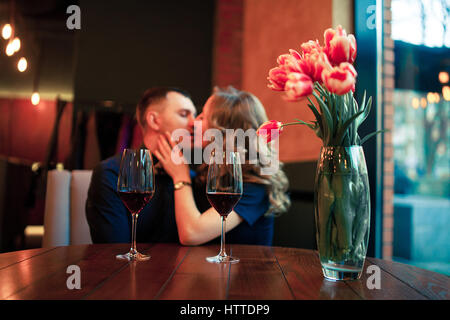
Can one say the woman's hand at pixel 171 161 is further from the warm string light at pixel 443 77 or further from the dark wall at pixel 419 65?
the warm string light at pixel 443 77

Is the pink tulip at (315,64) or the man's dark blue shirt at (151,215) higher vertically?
the pink tulip at (315,64)

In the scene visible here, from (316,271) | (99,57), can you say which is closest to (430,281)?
(316,271)

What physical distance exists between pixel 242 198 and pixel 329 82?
0.78 meters

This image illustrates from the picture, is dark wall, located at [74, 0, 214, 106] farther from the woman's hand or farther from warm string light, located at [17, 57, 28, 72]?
the woman's hand

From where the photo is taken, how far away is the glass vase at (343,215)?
74 centimetres

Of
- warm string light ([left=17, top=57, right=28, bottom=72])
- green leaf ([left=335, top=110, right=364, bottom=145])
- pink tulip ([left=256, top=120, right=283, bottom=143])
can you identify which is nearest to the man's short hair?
pink tulip ([left=256, top=120, right=283, bottom=143])

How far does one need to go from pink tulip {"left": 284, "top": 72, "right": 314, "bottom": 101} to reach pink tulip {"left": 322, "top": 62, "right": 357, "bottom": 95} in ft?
0.10

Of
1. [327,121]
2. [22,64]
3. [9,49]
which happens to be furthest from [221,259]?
[22,64]

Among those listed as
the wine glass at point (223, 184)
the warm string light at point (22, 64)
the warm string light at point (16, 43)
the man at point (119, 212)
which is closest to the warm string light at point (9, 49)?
the warm string light at point (16, 43)

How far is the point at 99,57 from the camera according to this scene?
3.78 meters

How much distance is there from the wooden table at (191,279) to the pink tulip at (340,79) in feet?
1.13

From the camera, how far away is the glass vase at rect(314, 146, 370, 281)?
0.74m

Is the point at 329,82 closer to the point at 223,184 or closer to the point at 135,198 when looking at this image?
the point at 223,184

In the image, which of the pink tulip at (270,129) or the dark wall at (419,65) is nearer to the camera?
the pink tulip at (270,129)
